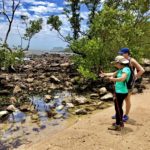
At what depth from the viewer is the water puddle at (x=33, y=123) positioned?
13.0 metres

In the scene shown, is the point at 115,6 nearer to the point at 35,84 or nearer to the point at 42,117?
the point at 35,84

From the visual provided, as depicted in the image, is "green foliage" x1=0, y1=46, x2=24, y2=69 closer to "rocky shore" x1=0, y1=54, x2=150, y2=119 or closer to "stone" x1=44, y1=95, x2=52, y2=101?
"rocky shore" x1=0, y1=54, x2=150, y2=119

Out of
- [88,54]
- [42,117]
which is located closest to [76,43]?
[88,54]

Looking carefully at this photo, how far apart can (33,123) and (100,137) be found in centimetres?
440

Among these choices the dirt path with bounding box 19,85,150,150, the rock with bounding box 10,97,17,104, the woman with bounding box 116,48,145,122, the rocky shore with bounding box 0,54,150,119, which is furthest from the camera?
the rock with bounding box 10,97,17,104

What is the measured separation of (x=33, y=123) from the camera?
15305mm

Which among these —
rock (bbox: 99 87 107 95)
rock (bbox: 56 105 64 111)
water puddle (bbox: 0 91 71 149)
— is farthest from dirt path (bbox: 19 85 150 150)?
rock (bbox: 99 87 107 95)

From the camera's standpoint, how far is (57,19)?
1459 inches

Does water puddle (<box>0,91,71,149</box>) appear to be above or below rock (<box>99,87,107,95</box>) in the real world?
below

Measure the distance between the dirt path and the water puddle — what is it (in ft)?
2.87

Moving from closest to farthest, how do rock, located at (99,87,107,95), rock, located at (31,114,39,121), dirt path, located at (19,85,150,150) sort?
dirt path, located at (19,85,150,150), rock, located at (31,114,39,121), rock, located at (99,87,107,95)

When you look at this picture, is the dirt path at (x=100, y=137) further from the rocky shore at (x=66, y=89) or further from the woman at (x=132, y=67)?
the rocky shore at (x=66, y=89)

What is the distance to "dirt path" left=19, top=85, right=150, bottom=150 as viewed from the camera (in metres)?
10.9

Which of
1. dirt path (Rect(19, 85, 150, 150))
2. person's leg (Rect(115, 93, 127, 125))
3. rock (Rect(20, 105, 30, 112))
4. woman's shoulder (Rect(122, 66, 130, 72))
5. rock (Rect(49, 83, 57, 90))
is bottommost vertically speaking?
rock (Rect(49, 83, 57, 90))
